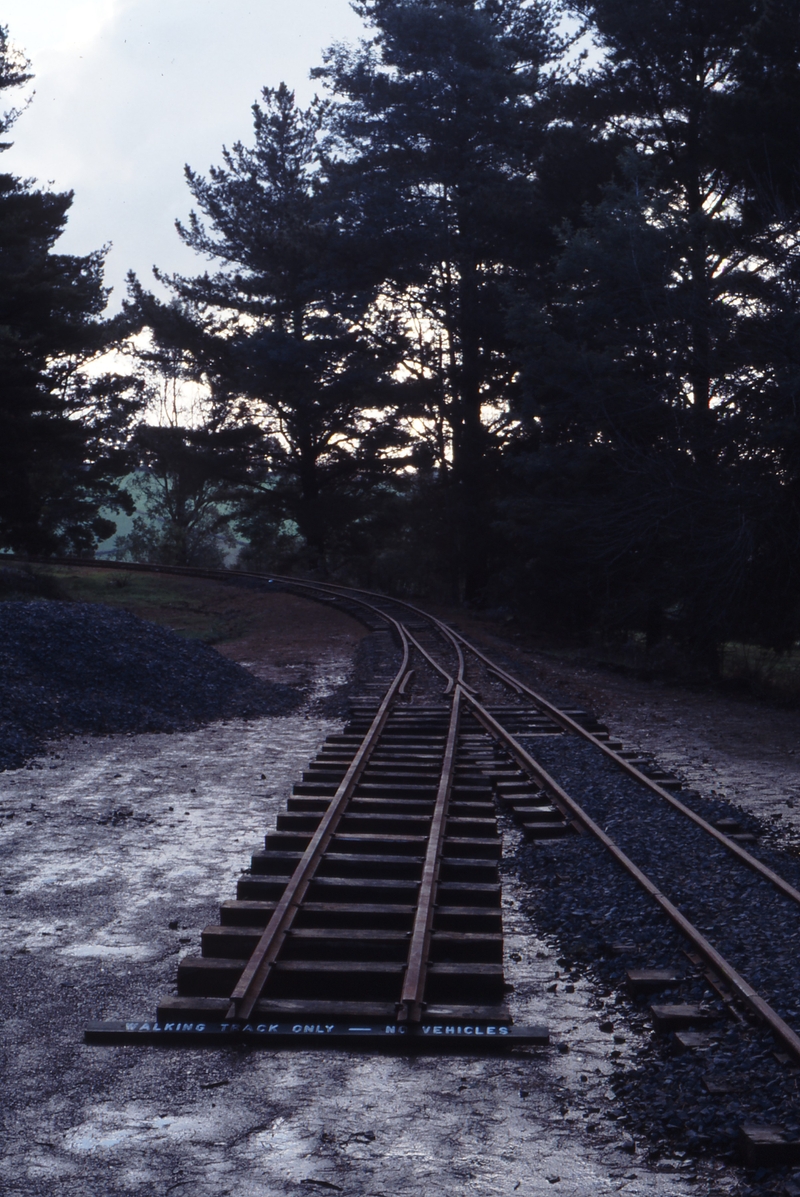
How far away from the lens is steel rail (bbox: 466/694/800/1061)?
5039mm

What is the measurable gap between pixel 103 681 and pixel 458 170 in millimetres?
25529

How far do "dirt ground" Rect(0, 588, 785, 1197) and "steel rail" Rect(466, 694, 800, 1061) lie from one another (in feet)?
2.11

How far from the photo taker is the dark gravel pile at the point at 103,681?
48.0ft

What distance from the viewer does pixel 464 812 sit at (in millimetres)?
9508

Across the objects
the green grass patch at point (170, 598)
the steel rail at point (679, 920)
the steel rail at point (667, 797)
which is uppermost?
the green grass patch at point (170, 598)

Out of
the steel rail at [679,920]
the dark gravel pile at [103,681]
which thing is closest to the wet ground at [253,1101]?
the steel rail at [679,920]

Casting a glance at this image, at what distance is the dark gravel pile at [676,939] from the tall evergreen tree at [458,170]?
26.9m

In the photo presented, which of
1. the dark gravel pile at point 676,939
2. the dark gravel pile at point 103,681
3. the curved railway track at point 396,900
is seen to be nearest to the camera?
the dark gravel pile at point 676,939

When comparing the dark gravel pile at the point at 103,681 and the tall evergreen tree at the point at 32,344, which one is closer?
the dark gravel pile at the point at 103,681

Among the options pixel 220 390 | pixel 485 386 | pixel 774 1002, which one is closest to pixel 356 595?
pixel 485 386

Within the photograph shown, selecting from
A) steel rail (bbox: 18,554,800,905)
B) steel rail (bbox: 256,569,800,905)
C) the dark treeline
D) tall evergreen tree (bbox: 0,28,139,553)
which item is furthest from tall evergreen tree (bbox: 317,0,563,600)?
steel rail (bbox: 256,569,800,905)

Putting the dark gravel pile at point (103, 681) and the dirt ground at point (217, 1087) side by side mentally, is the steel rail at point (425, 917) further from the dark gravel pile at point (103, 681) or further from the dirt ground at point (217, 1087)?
the dark gravel pile at point (103, 681)

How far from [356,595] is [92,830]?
25.6 metres

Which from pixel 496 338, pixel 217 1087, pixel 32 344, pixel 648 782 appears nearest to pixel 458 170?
pixel 496 338
